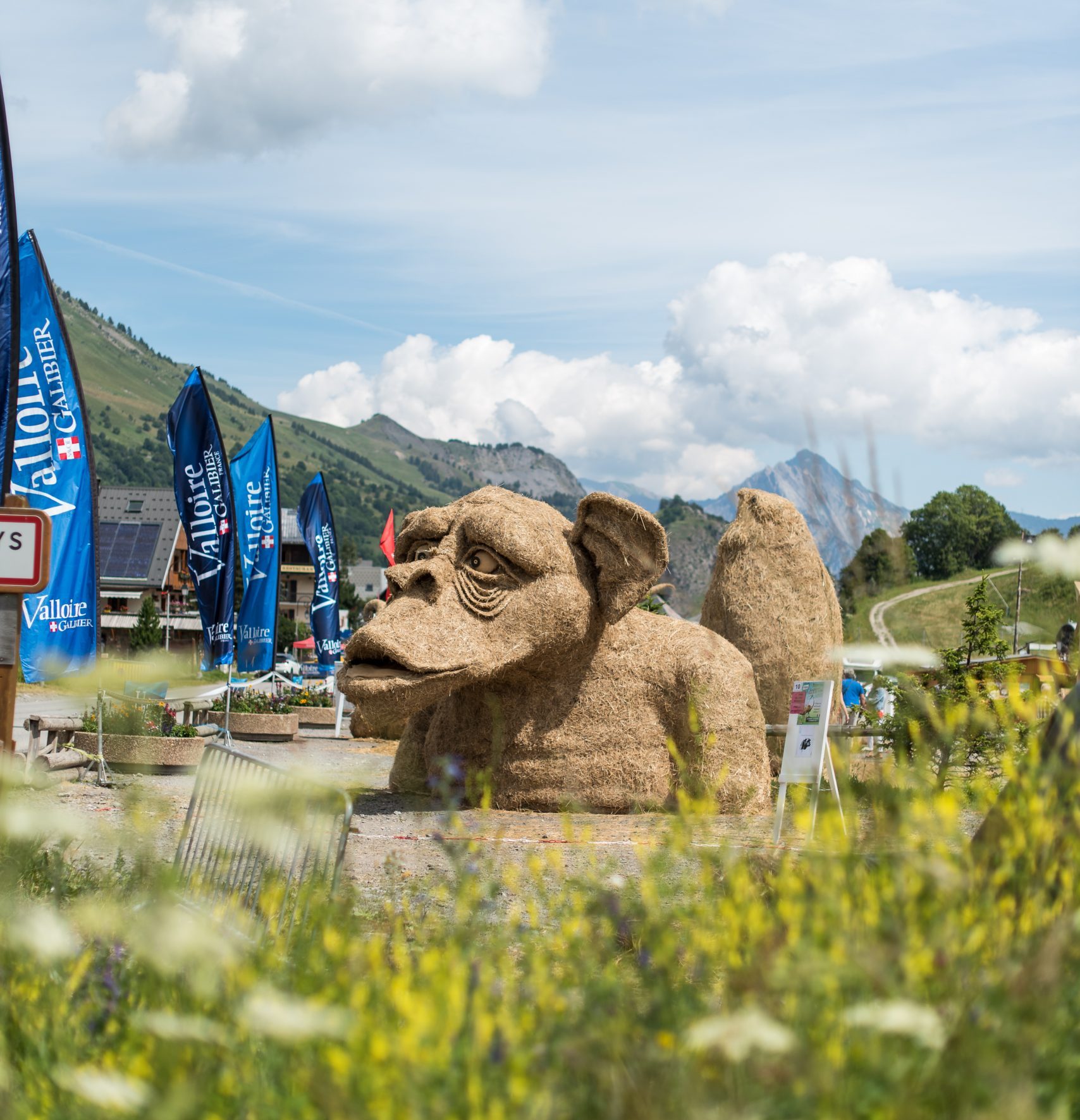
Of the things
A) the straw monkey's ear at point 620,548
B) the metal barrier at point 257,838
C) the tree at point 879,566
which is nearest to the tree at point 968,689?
the straw monkey's ear at point 620,548

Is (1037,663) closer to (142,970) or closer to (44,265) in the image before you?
(44,265)

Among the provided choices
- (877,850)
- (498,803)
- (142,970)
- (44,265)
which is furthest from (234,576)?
(877,850)

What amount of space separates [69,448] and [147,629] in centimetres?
3354

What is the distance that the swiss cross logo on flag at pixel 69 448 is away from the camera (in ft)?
29.0

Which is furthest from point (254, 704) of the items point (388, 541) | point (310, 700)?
point (310, 700)

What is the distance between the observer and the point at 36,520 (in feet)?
17.6

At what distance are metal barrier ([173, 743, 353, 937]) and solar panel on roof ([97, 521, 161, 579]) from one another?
18.5 m

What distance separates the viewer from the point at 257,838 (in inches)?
185

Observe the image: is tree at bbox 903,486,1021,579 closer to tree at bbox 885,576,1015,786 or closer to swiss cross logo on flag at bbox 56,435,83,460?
tree at bbox 885,576,1015,786

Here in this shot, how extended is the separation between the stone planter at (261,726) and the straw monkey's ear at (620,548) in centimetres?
1001

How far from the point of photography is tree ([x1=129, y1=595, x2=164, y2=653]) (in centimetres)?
3991

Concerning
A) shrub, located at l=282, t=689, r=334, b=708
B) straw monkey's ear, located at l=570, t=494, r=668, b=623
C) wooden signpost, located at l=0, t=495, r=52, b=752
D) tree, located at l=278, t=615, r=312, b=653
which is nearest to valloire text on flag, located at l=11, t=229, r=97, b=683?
wooden signpost, located at l=0, t=495, r=52, b=752

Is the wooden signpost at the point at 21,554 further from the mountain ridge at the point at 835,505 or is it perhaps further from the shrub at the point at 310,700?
the shrub at the point at 310,700

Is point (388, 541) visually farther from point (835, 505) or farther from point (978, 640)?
point (835, 505)
